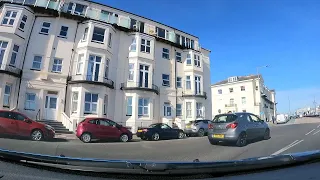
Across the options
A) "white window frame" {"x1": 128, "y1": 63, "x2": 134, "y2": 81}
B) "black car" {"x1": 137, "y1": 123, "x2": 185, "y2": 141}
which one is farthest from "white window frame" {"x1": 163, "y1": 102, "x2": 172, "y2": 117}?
"black car" {"x1": 137, "y1": 123, "x2": 185, "y2": 141}

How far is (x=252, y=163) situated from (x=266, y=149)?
149mm

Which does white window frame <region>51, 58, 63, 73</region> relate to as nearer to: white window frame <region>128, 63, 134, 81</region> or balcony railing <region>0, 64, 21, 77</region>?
balcony railing <region>0, 64, 21, 77</region>

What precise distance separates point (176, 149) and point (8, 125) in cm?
128

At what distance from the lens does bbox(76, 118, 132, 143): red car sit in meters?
2.02

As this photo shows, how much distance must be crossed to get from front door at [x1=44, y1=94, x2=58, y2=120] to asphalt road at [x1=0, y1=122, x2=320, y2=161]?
0.50m

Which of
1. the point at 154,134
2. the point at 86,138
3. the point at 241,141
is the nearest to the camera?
the point at 241,141

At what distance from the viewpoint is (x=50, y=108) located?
233cm

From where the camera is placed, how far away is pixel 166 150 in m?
1.65

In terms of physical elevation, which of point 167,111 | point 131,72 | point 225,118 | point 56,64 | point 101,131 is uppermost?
point 131,72

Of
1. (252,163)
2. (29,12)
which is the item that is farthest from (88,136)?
(29,12)

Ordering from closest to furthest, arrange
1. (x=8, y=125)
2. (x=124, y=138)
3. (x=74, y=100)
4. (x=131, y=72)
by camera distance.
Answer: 1. (x=8, y=125)
2. (x=124, y=138)
3. (x=74, y=100)
4. (x=131, y=72)

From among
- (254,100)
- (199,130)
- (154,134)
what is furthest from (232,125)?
(254,100)

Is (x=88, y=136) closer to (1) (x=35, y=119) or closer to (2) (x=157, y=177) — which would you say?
(1) (x=35, y=119)

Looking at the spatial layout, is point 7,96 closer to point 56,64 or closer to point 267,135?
point 56,64
